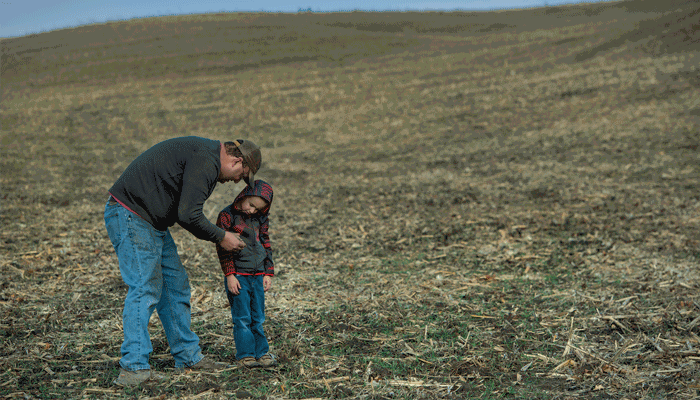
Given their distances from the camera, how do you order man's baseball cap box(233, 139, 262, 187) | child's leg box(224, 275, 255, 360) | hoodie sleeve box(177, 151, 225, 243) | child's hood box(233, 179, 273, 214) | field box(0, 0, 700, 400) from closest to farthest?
hoodie sleeve box(177, 151, 225, 243) → man's baseball cap box(233, 139, 262, 187) → child's hood box(233, 179, 273, 214) → child's leg box(224, 275, 255, 360) → field box(0, 0, 700, 400)

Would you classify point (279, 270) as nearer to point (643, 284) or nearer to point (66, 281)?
point (66, 281)

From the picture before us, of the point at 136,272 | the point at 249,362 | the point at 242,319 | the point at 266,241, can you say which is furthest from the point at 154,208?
the point at 249,362

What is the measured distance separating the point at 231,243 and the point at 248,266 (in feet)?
0.87

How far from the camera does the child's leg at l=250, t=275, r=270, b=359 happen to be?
14.6 feet

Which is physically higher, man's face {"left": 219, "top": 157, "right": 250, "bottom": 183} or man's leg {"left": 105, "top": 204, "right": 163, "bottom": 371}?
man's face {"left": 219, "top": 157, "right": 250, "bottom": 183}

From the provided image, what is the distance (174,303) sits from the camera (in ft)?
14.8

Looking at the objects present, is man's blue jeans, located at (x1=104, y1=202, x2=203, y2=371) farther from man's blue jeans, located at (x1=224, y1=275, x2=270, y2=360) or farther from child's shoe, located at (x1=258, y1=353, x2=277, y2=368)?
child's shoe, located at (x1=258, y1=353, x2=277, y2=368)

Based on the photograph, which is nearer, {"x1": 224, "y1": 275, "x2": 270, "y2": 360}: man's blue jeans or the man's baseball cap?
the man's baseball cap

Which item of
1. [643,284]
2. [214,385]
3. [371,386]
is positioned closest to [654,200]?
[643,284]

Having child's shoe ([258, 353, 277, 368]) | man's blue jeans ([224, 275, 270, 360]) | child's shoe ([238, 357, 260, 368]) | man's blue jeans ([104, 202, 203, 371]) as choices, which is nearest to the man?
man's blue jeans ([104, 202, 203, 371])

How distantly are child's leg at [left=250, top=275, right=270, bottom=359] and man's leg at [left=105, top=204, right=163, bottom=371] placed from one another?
30.3 inches

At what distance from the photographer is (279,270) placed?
7449 millimetres

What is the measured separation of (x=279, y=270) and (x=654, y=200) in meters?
7.20

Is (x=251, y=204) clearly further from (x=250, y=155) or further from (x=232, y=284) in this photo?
(x=232, y=284)
